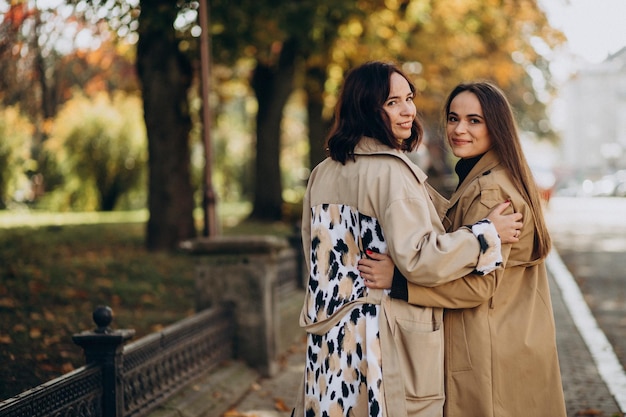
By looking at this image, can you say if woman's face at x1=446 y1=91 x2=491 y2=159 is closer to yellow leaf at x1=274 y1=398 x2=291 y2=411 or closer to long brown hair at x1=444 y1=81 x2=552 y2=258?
long brown hair at x1=444 y1=81 x2=552 y2=258

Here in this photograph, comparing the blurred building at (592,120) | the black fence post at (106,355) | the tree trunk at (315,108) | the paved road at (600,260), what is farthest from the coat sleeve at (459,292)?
the blurred building at (592,120)

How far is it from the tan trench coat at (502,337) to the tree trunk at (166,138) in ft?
33.6

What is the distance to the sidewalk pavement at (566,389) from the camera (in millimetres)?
6508

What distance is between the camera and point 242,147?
135 feet

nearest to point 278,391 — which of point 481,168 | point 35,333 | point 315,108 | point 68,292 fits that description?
point 35,333

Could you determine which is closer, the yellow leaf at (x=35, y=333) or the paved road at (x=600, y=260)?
the yellow leaf at (x=35, y=333)

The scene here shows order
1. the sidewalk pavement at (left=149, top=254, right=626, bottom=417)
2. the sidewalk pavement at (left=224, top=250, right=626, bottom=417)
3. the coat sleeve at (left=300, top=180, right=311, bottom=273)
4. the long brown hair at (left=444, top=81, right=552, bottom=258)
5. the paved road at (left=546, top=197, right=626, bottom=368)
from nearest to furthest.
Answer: the long brown hair at (left=444, top=81, right=552, bottom=258), the coat sleeve at (left=300, top=180, right=311, bottom=273), the sidewalk pavement at (left=149, top=254, right=626, bottom=417), the sidewalk pavement at (left=224, top=250, right=626, bottom=417), the paved road at (left=546, top=197, right=626, bottom=368)

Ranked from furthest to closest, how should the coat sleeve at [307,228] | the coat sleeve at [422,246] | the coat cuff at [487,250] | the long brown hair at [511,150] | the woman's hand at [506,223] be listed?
the coat sleeve at [307,228] → the long brown hair at [511,150] → the woman's hand at [506,223] → the coat cuff at [487,250] → the coat sleeve at [422,246]

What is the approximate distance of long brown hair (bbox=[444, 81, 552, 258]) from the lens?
372 cm

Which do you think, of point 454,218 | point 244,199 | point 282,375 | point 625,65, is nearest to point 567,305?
point 625,65

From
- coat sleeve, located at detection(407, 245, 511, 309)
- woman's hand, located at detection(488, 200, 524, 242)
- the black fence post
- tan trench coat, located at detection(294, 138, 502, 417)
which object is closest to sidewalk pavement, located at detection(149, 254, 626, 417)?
the black fence post

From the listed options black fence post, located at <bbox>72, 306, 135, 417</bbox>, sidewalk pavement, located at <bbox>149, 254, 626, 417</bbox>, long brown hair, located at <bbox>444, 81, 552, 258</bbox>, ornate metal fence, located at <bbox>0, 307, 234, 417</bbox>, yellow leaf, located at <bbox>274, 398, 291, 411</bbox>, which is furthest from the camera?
yellow leaf, located at <bbox>274, 398, 291, 411</bbox>

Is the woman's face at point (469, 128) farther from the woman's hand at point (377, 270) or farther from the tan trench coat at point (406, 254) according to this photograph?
the woman's hand at point (377, 270)

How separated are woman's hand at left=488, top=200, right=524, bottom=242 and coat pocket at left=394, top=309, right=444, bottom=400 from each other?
484mm
